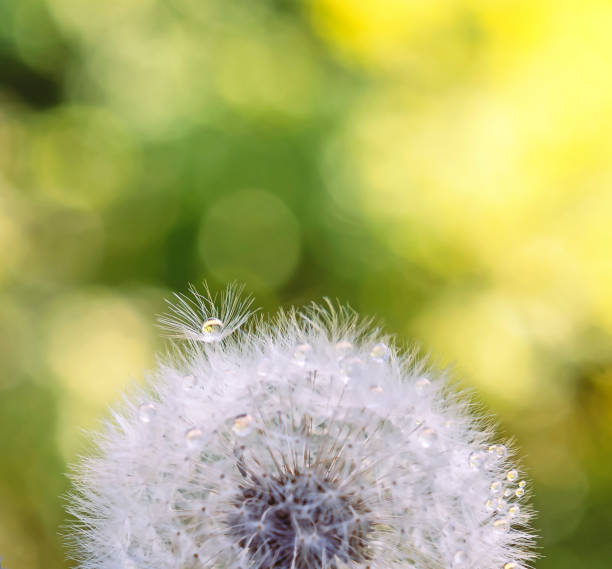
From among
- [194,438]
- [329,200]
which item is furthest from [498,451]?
[329,200]

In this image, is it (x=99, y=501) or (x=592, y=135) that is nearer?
(x=99, y=501)

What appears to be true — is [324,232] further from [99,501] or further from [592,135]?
[99,501]

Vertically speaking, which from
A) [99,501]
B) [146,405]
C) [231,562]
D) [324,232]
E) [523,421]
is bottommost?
[231,562]

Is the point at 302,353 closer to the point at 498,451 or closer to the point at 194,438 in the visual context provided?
the point at 194,438

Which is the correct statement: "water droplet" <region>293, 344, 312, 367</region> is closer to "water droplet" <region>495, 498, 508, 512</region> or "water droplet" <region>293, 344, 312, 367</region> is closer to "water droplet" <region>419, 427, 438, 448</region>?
"water droplet" <region>419, 427, 438, 448</region>

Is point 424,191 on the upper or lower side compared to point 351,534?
upper

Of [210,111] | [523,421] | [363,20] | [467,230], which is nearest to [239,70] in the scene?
[210,111]

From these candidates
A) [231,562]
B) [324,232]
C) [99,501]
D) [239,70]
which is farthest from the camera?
[239,70]
